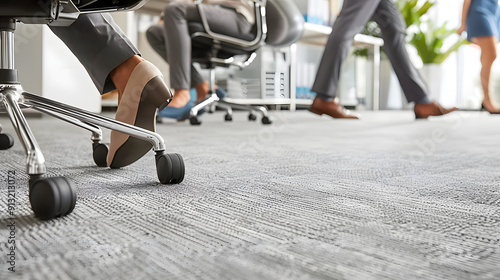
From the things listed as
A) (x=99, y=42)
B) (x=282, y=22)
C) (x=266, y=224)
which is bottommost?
(x=266, y=224)

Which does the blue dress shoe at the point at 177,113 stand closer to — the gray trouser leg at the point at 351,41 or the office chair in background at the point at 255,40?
the office chair in background at the point at 255,40

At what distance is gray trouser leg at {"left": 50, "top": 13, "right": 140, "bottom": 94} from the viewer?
0.80m

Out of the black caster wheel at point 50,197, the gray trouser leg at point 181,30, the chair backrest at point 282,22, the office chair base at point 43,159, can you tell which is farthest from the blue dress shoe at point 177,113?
the black caster wheel at point 50,197

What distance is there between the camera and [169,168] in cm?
73

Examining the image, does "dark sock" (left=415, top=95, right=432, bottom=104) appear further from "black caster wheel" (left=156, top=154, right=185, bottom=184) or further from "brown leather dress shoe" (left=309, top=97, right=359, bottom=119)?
"black caster wheel" (left=156, top=154, right=185, bottom=184)

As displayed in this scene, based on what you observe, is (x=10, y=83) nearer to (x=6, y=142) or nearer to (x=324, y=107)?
(x=6, y=142)

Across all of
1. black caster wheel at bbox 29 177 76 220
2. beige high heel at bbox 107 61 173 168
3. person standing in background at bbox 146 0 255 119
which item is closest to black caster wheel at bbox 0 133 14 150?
beige high heel at bbox 107 61 173 168

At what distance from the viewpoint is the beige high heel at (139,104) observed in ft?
2.55

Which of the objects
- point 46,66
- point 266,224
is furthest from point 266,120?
point 266,224

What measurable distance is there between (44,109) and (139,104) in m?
0.15

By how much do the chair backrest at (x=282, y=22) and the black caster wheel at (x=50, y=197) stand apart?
6.67 feet

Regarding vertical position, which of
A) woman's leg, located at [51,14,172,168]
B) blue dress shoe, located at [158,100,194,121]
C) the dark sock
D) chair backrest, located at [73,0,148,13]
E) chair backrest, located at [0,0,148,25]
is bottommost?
blue dress shoe, located at [158,100,194,121]

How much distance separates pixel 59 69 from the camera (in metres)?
2.70

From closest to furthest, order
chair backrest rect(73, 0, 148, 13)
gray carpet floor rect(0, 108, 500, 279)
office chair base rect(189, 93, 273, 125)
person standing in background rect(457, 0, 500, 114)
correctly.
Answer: gray carpet floor rect(0, 108, 500, 279)
chair backrest rect(73, 0, 148, 13)
office chair base rect(189, 93, 273, 125)
person standing in background rect(457, 0, 500, 114)
